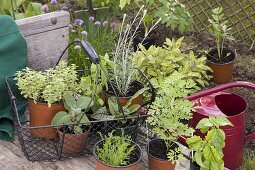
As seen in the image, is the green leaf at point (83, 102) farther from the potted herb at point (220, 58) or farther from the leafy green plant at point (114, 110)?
the potted herb at point (220, 58)

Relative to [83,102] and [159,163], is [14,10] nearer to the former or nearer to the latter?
[83,102]

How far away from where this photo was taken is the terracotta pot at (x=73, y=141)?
2213 mm

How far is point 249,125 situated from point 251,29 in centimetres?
165

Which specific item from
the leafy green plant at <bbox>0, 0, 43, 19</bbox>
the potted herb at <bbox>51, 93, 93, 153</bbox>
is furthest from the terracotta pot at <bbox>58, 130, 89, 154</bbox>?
the leafy green plant at <bbox>0, 0, 43, 19</bbox>

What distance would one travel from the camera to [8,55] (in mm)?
2520

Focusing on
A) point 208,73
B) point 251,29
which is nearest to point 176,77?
point 208,73

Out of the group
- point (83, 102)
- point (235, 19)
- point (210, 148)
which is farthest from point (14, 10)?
point (235, 19)

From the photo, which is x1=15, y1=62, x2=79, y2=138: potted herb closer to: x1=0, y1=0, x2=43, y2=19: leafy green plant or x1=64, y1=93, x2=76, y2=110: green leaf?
x1=64, y1=93, x2=76, y2=110: green leaf

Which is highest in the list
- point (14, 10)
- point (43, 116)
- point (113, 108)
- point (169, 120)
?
point (14, 10)

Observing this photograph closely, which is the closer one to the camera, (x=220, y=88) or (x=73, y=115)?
(x=73, y=115)

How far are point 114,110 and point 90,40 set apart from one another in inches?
60.7

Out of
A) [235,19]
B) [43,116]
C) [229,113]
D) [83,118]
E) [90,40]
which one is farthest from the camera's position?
[235,19]

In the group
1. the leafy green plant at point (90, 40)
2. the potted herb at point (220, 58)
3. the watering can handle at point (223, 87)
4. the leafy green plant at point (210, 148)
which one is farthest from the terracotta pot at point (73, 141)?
the potted herb at point (220, 58)

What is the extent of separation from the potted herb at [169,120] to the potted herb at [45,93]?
0.44m
